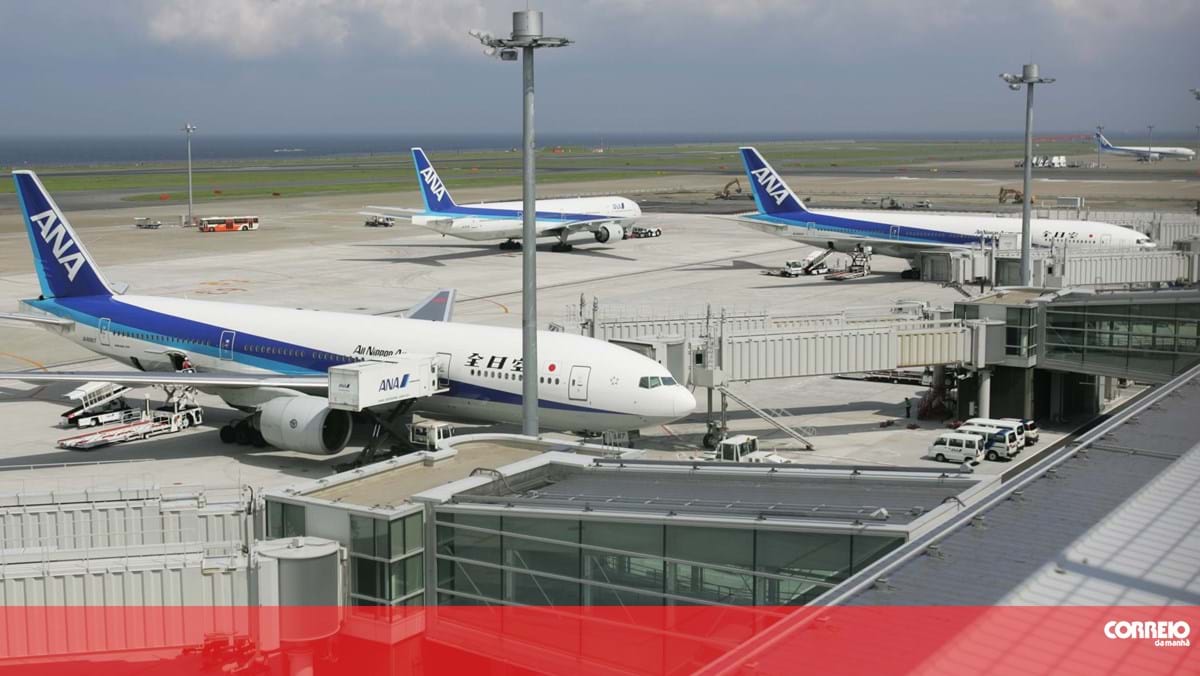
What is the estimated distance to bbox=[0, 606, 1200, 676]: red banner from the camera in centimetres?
1296

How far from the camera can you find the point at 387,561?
67.2 feet

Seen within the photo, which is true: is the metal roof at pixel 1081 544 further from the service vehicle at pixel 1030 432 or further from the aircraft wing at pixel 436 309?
the aircraft wing at pixel 436 309

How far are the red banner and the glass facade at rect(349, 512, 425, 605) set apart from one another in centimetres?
27

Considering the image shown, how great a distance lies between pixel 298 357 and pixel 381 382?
24.5ft

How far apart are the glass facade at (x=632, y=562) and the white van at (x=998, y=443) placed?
23.1 m

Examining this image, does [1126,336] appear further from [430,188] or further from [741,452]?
[430,188]

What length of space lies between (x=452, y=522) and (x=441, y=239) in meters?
94.9

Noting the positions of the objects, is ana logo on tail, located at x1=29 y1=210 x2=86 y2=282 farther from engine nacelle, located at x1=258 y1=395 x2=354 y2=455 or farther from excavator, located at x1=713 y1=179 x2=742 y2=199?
excavator, located at x1=713 y1=179 x2=742 y2=199

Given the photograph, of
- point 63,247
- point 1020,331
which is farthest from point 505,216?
point 1020,331

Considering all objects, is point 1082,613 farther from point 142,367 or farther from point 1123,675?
point 142,367

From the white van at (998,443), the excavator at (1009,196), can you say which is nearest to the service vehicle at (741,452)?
the white van at (998,443)

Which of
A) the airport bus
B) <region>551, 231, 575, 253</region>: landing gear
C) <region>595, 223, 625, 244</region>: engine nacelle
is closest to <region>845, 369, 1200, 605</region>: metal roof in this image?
<region>551, 231, 575, 253</region>: landing gear

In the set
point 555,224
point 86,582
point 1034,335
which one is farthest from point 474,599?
point 555,224

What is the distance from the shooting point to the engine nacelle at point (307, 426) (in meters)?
38.8
